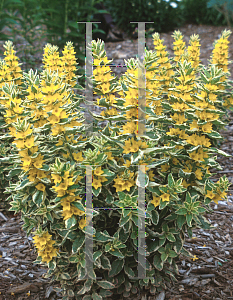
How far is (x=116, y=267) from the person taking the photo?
205 centimetres

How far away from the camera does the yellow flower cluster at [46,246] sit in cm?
198

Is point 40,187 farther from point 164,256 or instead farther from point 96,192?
point 164,256

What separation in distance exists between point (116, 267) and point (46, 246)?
468mm

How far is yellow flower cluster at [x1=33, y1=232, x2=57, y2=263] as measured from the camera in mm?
1979

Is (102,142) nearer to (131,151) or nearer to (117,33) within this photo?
(131,151)

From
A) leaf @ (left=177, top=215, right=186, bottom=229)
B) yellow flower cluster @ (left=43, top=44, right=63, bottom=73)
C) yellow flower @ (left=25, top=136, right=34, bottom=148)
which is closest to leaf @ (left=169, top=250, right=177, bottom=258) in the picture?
leaf @ (left=177, top=215, right=186, bottom=229)

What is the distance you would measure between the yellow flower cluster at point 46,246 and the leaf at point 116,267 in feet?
1.24

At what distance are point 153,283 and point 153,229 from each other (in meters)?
0.39

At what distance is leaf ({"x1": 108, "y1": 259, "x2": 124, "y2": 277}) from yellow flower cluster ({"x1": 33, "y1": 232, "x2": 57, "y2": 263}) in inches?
14.9

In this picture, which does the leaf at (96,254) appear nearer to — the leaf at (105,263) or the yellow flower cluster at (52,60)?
the leaf at (105,263)

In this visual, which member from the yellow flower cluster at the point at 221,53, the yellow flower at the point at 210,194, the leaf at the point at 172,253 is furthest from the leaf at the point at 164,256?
the yellow flower cluster at the point at 221,53

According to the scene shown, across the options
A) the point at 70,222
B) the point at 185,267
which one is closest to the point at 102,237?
the point at 70,222

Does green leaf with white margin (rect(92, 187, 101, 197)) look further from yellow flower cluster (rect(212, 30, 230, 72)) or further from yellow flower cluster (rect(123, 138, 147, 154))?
yellow flower cluster (rect(212, 30, 230, 72))

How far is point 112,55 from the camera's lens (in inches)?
265
